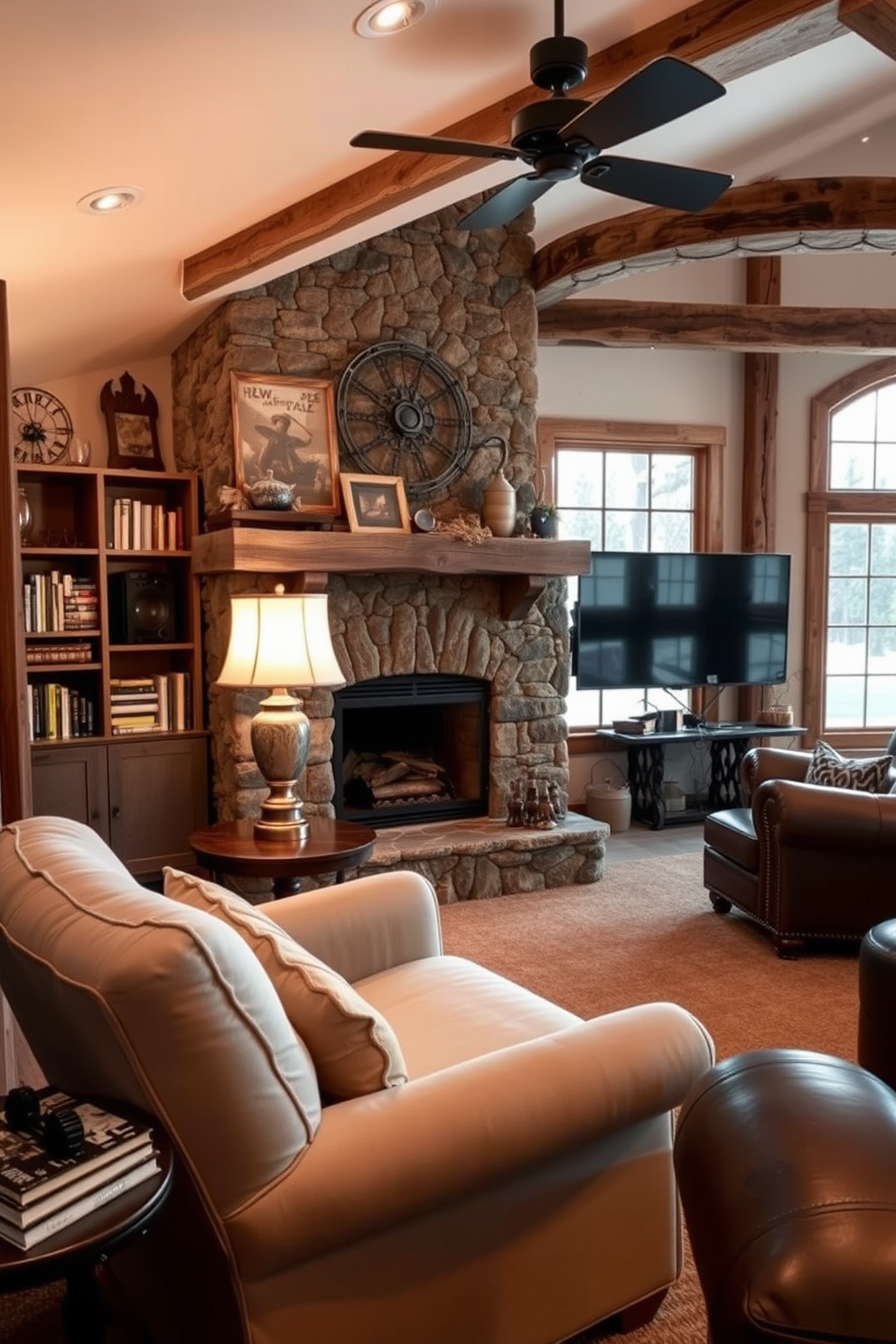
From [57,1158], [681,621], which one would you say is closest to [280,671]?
[57,1158]

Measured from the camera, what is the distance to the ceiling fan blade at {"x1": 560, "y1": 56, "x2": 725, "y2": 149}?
209 centimetres

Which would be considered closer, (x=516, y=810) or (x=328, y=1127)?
(x=328, y=1127)

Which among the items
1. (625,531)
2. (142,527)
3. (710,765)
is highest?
(625,531)

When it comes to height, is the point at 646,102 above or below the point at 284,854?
above

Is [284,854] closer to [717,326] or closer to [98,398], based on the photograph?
[98,398]

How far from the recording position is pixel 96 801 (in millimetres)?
4449

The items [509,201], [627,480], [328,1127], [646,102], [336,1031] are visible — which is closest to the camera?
[328,1127]

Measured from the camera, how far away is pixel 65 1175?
1.28 metres

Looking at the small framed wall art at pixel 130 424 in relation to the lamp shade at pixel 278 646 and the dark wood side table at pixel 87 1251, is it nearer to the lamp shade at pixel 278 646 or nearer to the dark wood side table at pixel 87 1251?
the lamp shade at pixel 278 646

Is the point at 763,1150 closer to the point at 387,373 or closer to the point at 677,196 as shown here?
the point at 677,196

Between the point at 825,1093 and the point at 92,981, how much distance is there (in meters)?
0.93

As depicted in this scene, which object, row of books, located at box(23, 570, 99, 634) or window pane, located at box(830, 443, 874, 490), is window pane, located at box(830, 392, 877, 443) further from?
row of books, located at box(23, 570, 99, 634)

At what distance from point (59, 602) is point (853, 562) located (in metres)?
4.94

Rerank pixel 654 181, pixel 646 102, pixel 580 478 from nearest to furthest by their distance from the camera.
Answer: pixel 646 102 → pixel 654 181 → pixel 580 478
